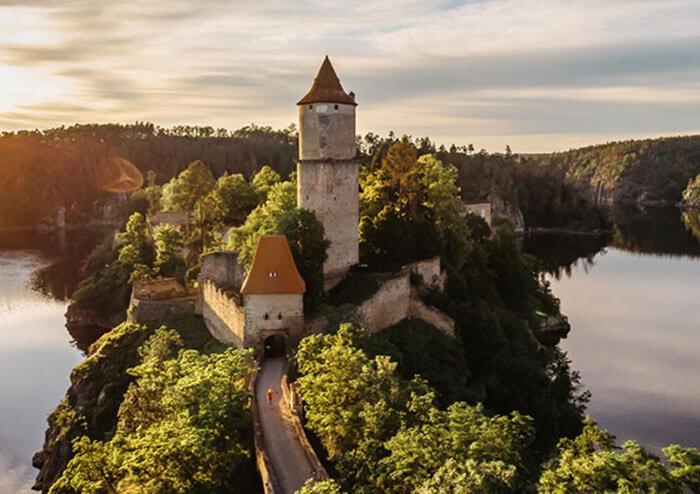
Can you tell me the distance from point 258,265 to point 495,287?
78.8 feet

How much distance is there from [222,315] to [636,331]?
34.2m

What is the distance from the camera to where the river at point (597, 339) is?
1460 inches

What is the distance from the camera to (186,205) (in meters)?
64.6

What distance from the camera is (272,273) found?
32.2m

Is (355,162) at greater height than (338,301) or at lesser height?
greater

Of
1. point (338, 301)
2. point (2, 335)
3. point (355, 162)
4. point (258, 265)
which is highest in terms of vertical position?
point (355, 162)

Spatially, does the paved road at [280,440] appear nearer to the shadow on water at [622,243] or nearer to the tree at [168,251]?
the tree at [168,251]

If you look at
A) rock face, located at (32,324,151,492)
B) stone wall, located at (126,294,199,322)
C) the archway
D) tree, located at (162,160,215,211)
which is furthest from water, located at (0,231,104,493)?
tree, located at (162,160,215,211)

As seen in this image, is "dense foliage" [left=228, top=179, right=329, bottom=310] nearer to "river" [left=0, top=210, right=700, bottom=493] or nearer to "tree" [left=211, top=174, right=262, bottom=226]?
"tree" [left=211, top=174, right=262, bottom=226]

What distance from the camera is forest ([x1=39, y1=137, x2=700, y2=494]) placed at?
1606 cm

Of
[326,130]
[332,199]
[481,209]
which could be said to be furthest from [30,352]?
[481,209]

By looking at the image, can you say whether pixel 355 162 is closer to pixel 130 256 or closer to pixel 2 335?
pixel 130 256

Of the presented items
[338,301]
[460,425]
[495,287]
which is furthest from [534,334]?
[460,425]

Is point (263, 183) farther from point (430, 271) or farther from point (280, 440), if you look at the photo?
point (280, 440)
